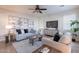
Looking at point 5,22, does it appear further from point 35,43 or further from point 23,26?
point 35,43

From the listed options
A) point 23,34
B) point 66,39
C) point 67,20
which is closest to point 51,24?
point 67,20

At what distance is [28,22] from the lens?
2080 millimetres

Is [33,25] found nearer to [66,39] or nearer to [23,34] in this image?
[23,34]

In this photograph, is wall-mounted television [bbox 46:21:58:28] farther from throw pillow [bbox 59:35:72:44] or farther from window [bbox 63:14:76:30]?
throw pillow [bbox 59:35:72:44]

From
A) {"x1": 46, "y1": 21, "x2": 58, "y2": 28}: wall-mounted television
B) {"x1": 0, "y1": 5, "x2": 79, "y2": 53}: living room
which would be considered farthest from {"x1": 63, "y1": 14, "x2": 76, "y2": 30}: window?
{"x1": 46, "y1": 21, "x2": 58, "y2": 28}: wall-mounted television

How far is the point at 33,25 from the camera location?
211cm

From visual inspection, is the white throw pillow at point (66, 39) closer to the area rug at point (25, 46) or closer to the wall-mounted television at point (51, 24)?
the wall-mounted television at point (51, 24)

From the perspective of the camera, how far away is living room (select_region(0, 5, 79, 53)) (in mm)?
1916

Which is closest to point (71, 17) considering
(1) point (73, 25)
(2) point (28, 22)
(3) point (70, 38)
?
(1) point (73, 25)

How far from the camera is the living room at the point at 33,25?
6.29 ft

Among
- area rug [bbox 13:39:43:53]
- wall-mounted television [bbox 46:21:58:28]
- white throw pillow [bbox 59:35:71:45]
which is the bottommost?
area rug [bbox 13:39:43:53]

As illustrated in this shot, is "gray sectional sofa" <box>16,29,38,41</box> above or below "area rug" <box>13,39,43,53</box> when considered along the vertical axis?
above

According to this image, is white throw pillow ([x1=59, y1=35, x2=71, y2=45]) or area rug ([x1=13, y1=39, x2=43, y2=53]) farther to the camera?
white throw pillow ([x1=59, y1=35, x2=71, y2=45])

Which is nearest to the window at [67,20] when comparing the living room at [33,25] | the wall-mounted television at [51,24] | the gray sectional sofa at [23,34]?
the living room at [33,25]
